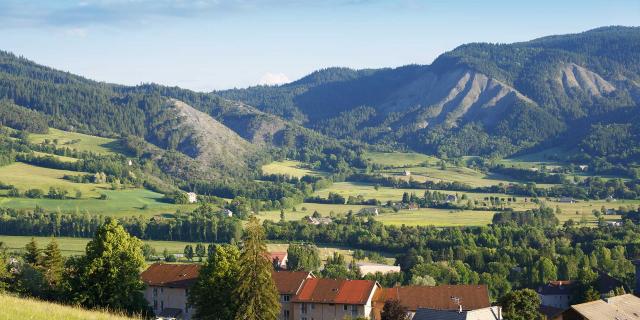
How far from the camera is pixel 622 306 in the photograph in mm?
68812

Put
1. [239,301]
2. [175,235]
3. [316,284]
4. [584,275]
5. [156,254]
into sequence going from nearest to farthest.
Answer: [239,301], [316,284], [584,275], [156,254], [175,235]

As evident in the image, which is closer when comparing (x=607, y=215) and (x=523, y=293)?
(x=523, y=293)

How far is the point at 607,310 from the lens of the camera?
6638 cm

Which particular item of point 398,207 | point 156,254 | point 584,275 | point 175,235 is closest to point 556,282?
point 584,275

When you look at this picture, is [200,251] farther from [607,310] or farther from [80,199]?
[607,310]

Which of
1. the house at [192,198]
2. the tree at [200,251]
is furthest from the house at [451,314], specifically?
the house at [192,198]

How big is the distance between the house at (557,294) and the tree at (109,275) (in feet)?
145

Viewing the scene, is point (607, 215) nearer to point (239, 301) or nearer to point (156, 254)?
point (156, 254)

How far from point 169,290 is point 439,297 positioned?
924 inches

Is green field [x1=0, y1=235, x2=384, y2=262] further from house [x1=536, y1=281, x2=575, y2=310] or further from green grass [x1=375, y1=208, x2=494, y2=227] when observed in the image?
house [x1=536, y1=281, x2=575, y2=310]

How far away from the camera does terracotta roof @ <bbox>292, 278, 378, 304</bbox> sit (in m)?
72.5

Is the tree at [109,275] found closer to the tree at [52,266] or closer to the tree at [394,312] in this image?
the tree at [52,266]

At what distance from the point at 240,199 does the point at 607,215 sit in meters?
72.5

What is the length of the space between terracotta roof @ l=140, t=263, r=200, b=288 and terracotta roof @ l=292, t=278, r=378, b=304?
33.3ft
